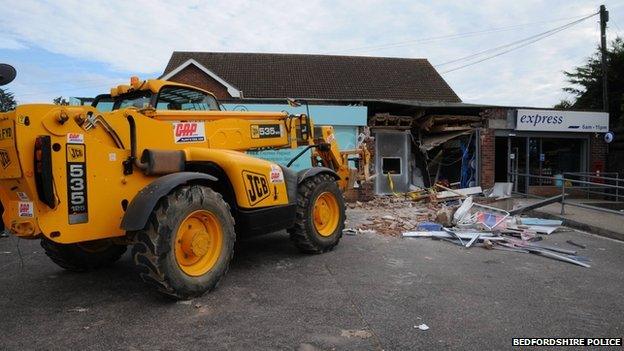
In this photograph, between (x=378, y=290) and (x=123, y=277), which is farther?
(x=123, y=277)

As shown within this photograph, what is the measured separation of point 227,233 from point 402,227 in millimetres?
5225

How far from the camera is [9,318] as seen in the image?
14.5 ft

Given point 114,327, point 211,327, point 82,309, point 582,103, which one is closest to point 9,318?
point 82,309

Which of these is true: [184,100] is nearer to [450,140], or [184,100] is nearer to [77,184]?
[77,184]

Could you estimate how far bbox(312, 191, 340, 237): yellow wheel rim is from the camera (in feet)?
23.5

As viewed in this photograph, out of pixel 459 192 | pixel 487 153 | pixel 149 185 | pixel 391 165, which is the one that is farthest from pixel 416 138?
pixel 149 185

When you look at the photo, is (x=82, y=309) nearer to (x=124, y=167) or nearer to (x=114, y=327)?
(x=114, y=327)

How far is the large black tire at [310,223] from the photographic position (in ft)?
22.1

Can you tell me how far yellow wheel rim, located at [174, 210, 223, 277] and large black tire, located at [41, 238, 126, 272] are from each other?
48.1 inches

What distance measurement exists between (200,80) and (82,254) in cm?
1924

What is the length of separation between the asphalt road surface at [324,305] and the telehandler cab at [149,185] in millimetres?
434

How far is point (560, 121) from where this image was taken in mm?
16344

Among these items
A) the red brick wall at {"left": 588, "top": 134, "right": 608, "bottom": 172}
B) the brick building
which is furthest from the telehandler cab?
the red brick wall at {"left": 588, "top": 134, "right": 608, "bottom": 172}

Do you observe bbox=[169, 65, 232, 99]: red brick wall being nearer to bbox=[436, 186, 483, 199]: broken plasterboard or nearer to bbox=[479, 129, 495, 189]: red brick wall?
bbox=[479, 129, 495, 189]: red brick wall
